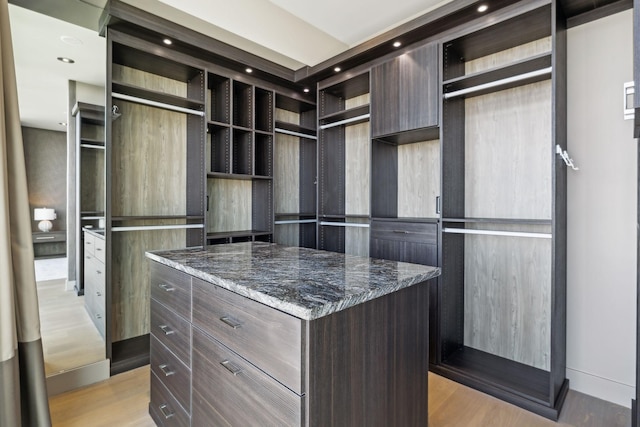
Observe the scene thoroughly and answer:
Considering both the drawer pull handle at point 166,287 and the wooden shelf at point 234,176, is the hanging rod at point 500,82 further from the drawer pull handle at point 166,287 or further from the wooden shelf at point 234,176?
the drawer pull handle at point 166,287

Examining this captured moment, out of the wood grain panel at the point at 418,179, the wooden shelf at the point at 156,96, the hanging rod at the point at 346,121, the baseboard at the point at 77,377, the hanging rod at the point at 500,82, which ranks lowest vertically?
the baseboard at the point at 77,377

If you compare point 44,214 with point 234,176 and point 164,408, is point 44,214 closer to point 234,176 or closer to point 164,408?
point 164,408

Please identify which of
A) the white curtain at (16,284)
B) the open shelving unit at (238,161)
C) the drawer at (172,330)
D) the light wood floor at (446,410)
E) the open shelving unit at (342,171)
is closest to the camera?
the white curtain at (16,284)

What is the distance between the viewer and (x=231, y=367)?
1.23 m

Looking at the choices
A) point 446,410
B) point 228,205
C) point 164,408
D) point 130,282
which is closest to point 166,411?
point 164,408

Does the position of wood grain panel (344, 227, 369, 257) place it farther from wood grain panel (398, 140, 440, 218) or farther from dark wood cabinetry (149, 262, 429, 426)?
dark wood cabinetry (149, 262, 429, 426)

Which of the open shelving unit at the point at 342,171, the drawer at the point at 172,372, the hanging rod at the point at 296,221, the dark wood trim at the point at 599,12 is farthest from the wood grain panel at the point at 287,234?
the dark wood trim at the point at 599,12

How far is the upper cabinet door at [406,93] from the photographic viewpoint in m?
2.52

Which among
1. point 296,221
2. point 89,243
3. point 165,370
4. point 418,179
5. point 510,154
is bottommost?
point 165,370

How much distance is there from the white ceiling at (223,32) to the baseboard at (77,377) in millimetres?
1652

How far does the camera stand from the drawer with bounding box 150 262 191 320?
154 cm

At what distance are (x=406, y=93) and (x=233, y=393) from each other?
7.93ft

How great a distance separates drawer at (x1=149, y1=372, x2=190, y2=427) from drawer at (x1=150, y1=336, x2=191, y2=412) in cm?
4

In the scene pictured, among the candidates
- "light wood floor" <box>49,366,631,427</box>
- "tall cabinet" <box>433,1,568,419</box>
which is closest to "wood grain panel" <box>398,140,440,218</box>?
"tall cabinet" <box>433,1,568,419</box>
